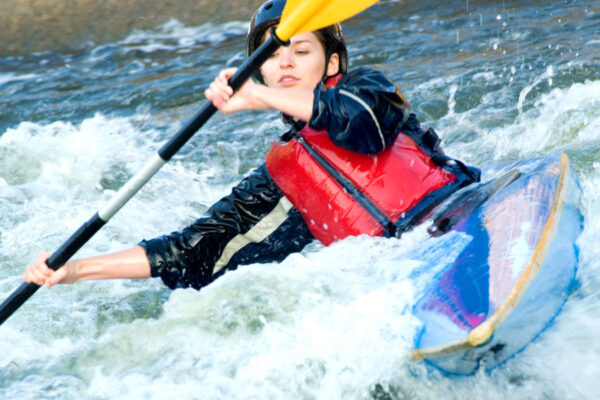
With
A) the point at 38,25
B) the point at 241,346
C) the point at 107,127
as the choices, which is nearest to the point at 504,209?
the point at 241,346

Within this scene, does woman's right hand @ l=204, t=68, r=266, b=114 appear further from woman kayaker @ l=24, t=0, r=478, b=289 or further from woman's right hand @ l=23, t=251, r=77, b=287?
woman's right hand @ l=23, t=251, r=77, b=287

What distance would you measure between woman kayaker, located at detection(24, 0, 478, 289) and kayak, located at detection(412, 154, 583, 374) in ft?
0.64

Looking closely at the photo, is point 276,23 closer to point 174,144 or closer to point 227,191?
point 174,144

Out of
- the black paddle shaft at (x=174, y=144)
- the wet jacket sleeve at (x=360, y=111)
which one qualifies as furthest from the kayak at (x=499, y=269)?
the black paddle shaft at (x=174, y=144)

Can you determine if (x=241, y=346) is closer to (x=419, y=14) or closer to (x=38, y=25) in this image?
(x=419, y=14)

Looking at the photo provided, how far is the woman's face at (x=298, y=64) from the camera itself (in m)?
2.90

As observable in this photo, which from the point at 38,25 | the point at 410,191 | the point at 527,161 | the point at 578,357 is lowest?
the point at 578,357

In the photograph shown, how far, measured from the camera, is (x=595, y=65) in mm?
5500

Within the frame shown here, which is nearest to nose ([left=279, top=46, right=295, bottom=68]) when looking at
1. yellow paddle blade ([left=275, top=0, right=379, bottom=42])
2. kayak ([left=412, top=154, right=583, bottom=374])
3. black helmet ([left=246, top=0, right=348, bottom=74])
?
black helmet ([left=246, top=0, right=348, bottom=74])

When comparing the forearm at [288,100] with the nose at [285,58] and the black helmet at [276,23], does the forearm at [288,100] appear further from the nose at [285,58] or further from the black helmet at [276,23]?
the black helmet at [276,23]

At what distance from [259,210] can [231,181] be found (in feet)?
5.05

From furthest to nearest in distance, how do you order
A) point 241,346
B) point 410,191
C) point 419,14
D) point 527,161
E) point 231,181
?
point 419,14 → point 231,181 → point 527,161 → point 410,191 → point 241,346

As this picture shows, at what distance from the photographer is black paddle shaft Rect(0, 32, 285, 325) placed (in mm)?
2422

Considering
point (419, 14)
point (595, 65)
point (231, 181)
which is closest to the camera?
point (231, 181)
